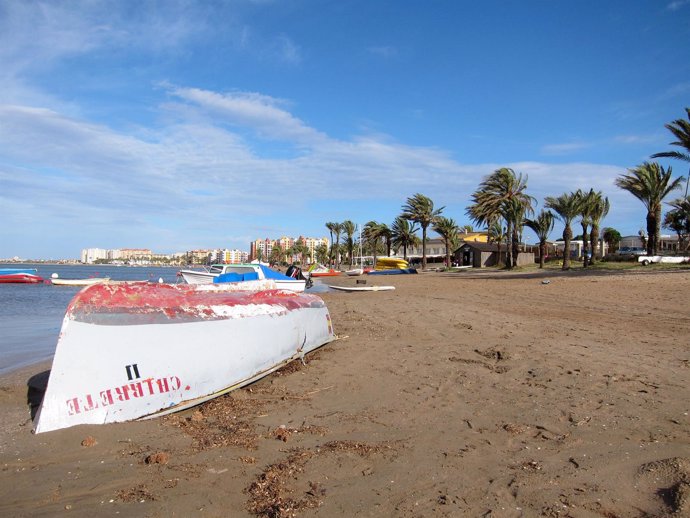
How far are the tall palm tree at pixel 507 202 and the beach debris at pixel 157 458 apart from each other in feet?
138

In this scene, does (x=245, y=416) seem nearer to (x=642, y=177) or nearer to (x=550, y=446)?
(x=550, y=446)

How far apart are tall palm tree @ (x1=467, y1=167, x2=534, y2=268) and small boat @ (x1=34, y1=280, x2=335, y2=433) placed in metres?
39.8

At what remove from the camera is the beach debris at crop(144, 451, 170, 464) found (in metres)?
3.81

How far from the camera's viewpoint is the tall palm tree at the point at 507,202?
4297 centimetres

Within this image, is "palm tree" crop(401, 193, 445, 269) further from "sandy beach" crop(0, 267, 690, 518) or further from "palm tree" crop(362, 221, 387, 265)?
"sandy beach" crop(0, 267, 690, 518)

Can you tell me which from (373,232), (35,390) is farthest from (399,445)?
(373,232)

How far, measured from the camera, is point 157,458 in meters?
3.82

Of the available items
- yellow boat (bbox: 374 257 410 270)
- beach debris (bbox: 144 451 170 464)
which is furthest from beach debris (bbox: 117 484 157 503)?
yellow boat (bbox: 374 257 410 270)

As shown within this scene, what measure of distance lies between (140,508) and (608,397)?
4.50m

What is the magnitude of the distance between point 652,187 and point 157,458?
1445 inches

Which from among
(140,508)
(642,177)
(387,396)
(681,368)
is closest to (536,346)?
(681,368)

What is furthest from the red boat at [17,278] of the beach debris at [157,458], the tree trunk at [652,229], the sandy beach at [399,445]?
the tree trunk at [652,229]

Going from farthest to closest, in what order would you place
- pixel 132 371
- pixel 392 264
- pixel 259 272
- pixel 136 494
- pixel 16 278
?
1. pixel 392 264
2. pixel 16 278
3. pixel 259 272
4. pixel 132 371
5. pixel 136 494

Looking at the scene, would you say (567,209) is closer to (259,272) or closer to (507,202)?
(507,202)
